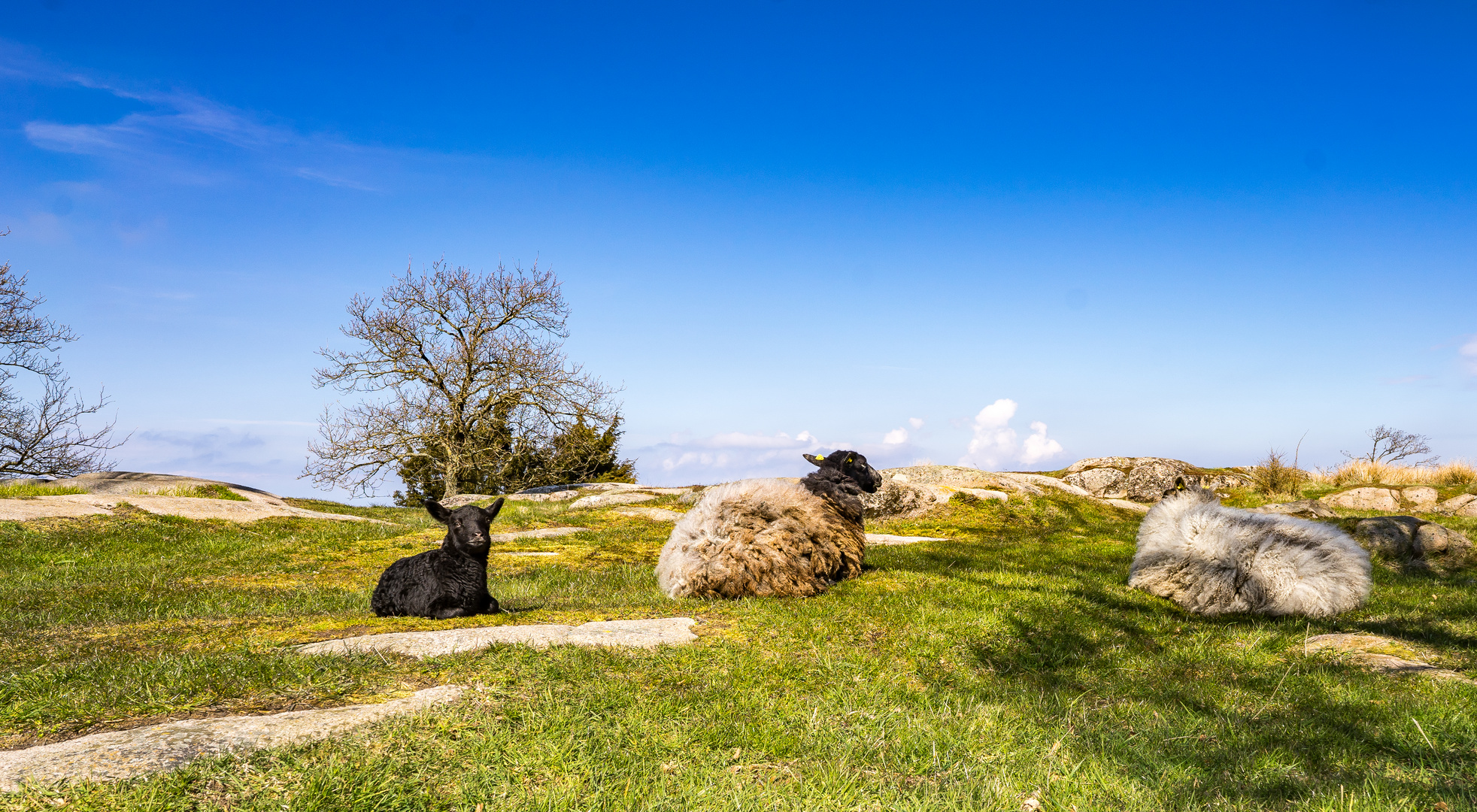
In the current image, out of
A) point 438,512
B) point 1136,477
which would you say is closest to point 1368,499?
point 1136,477

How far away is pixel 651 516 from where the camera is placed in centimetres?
1795

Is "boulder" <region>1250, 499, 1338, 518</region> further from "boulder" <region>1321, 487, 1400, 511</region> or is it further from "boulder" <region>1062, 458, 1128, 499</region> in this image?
"boulder" <region>1062, 458, 1128, 499</region>

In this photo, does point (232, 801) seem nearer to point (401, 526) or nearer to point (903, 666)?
point (903, 666)

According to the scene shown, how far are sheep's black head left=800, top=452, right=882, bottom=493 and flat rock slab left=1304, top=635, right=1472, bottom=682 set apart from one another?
15.3 ft

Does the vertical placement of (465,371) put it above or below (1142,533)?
above

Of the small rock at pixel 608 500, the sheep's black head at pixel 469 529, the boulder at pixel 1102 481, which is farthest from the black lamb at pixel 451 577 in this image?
the boulder at pixel 1102 481

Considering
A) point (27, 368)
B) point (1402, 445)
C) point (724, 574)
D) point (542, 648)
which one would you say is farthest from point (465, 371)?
point (1402, 445)

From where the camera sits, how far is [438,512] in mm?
6734

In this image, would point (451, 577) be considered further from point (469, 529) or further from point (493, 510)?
point (493, 510)

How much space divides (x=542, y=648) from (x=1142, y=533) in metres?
7.83

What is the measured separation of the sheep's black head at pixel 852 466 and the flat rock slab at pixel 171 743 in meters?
6.43

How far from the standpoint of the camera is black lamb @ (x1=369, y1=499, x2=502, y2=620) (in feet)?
22.3

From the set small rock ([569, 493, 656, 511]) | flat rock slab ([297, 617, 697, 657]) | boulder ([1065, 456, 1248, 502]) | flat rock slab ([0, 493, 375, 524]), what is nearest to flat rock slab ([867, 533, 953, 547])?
flat rock slab ([297, 617, 697, 657])

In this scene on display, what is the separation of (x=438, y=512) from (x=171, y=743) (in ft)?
10.5
